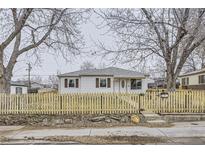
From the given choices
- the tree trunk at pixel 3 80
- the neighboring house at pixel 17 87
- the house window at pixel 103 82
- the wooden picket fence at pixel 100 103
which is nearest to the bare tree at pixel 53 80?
the neighboring house at pixel 17 87

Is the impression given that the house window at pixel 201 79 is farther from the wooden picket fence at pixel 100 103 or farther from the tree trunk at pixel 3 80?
the tree trunk at pixel 3 80

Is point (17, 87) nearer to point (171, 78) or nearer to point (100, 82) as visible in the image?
point (100, 82)

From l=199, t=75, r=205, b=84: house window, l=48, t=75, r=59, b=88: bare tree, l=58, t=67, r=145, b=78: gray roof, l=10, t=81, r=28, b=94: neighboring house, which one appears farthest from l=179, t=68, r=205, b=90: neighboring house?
l=10, t=81, r=28, b=94: neighboring house

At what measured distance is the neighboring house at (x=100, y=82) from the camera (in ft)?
108

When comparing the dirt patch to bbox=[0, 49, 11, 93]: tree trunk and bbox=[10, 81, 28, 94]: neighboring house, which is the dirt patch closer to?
bbox=[0, 49, 11, 93]: tree trunk

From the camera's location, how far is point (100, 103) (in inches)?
733

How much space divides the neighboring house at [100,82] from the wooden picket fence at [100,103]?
46.0ft

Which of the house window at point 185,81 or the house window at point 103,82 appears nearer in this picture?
the house window at point 103,82

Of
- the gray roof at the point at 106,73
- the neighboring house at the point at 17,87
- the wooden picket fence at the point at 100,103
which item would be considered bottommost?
the wooden picket fence at the point at 100,103

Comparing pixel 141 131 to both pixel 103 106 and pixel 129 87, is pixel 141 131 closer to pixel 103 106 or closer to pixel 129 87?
pixel 103 106

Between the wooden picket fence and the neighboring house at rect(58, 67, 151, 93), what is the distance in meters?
14.0

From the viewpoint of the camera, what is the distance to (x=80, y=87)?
110 ft

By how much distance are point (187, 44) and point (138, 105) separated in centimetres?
513
